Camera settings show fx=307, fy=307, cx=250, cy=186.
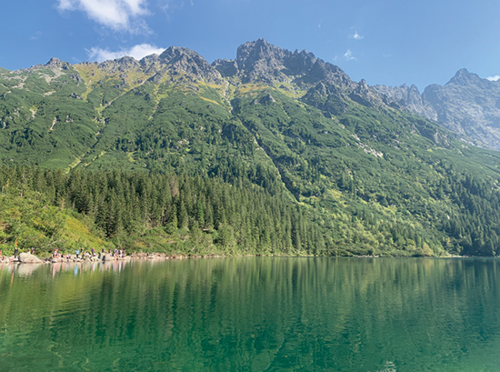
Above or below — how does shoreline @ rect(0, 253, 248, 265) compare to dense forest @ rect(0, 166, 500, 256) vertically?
below

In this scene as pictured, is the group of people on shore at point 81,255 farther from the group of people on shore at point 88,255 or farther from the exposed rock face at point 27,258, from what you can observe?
the exposed rock face at point 27,258

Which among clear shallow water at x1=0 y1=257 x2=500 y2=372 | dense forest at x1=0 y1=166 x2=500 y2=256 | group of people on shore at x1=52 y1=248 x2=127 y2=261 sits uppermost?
dense forest at x1=0 y1=166 x2=500 y2=256

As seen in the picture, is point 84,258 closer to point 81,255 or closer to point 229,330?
point 81,255

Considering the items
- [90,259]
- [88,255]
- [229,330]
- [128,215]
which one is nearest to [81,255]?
[88,255]

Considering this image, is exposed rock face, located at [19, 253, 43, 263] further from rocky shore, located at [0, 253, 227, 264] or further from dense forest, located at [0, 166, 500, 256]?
dense forest, located at [0, 166, 500, 256]

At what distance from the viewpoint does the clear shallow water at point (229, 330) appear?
22359 millimetres

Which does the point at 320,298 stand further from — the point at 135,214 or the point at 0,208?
the point at 135,214

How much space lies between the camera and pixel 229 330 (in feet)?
96.5

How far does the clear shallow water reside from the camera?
73.4ft

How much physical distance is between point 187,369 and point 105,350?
681 centimetres

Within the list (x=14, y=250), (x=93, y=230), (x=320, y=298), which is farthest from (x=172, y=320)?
(x=93, y=230)

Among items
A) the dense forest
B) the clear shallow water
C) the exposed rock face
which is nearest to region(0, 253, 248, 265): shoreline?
the exposed rock face

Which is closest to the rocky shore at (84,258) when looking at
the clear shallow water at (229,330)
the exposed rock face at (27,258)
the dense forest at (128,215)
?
the exposed rock face at (27,258)

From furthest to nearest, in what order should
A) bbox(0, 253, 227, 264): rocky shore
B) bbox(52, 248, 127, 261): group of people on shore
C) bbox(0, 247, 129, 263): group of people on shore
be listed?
bbox(52, 248, 127, 261): group of people on shore → bbox(0, 253, 227, 264): rocky shore → bbox(0, 247, 129, 263): group of people on shore
